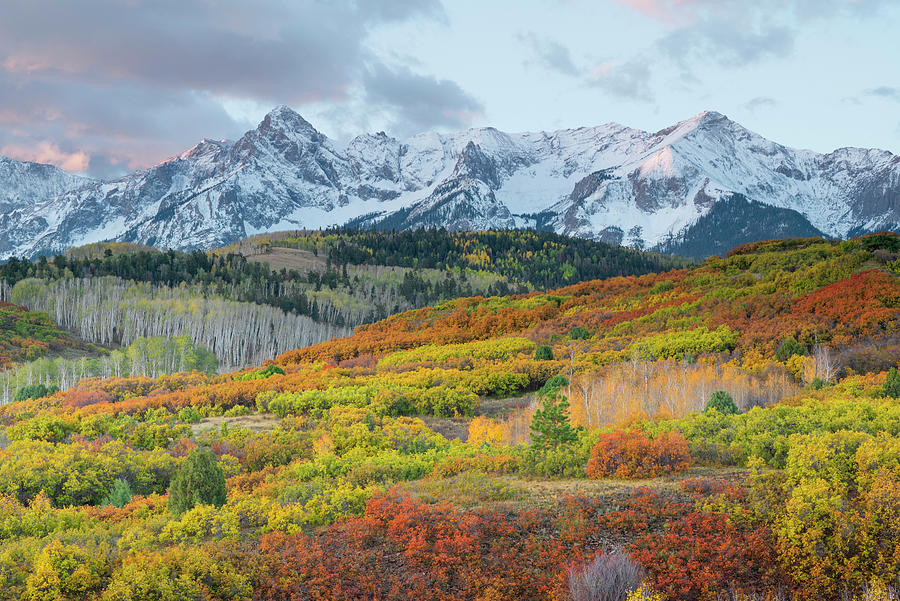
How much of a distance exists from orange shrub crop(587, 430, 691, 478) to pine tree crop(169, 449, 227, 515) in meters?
9.97

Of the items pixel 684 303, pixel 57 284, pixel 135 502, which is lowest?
pixel 135 502

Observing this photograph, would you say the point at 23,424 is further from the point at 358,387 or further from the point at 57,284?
the point at 57,284

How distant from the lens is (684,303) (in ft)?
158

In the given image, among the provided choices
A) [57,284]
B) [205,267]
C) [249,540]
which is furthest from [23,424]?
[205,267]

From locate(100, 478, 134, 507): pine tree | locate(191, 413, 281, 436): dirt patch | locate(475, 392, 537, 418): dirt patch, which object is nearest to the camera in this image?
locate(100, 478, 134, 507): pine tree

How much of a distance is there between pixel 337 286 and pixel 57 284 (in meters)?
67.1

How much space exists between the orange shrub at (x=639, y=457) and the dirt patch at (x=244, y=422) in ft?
53.0

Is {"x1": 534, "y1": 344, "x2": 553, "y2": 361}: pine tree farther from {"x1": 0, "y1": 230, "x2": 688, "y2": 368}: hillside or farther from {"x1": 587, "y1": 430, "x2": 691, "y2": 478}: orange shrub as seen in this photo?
{"x1": 0, "y1": 230, "x2": 688, "y2": 368}: hillside

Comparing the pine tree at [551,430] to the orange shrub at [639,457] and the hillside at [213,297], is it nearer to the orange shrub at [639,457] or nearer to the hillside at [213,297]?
the orange shrub at [639,457]

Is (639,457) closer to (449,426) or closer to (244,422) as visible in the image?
(449,426)

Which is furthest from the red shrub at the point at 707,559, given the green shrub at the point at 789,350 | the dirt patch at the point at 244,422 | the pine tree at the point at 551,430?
the green shrub at the point at 789,350

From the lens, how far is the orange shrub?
632 inches

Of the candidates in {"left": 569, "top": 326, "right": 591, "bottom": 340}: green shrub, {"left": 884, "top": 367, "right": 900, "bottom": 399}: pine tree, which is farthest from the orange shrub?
{"left": 569, "top": 326, "right": 591, "bottom": 340}: green shrub

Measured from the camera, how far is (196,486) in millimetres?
15477
